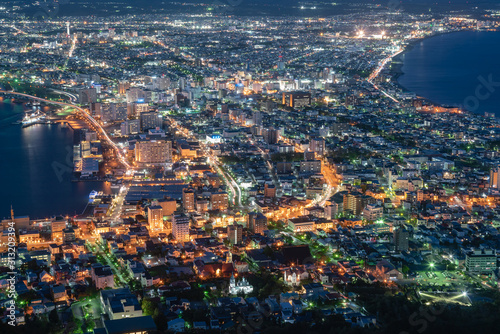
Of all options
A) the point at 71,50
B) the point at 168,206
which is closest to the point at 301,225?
the point at 168,206

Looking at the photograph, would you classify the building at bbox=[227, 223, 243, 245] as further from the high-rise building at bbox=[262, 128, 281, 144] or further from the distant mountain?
the distant mountain

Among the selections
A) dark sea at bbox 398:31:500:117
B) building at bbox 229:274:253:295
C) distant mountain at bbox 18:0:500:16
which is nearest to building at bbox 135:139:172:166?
building at bbox 229:274:253:295

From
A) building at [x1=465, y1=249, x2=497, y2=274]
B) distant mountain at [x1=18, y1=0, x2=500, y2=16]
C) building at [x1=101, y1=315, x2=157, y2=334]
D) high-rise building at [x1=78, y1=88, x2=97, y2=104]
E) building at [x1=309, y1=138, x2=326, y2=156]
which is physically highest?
distant mountain at [x1=18, y1=0, x2=500, y2=16]

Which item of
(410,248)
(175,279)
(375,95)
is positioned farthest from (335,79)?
(175,279)

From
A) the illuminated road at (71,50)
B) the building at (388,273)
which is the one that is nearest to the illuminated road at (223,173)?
the building at (388,273)

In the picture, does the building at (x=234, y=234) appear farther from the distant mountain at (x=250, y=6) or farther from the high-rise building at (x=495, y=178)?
the distant mountain at (x=250, y=6)
